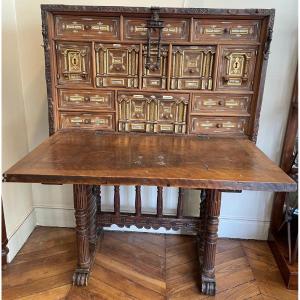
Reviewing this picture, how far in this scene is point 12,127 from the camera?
1838 millimetres

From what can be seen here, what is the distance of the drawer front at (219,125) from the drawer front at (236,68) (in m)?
0.18

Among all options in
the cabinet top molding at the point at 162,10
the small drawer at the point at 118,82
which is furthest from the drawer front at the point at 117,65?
the cabinet top molding at the point at 162,10

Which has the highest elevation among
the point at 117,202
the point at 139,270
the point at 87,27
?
the point at 87,27

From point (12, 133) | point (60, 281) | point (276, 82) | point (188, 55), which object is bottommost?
point (60, 281)

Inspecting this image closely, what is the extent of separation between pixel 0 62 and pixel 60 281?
1346 millimetres

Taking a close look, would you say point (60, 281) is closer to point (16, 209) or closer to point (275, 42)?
point (16, 209)

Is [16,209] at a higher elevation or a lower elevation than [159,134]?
lower

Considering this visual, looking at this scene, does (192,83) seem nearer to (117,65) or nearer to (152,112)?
(152,112)

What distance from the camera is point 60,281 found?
169 centimetres

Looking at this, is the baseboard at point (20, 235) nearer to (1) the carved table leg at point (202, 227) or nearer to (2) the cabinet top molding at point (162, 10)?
(1) the carved table leg at point (202, 227)

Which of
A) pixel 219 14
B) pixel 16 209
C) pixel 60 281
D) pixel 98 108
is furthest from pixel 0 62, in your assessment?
pixel 60 281

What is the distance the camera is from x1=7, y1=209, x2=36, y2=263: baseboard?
186 cm

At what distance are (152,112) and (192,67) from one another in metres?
0.34

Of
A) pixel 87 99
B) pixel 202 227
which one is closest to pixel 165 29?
pixel 87 99
